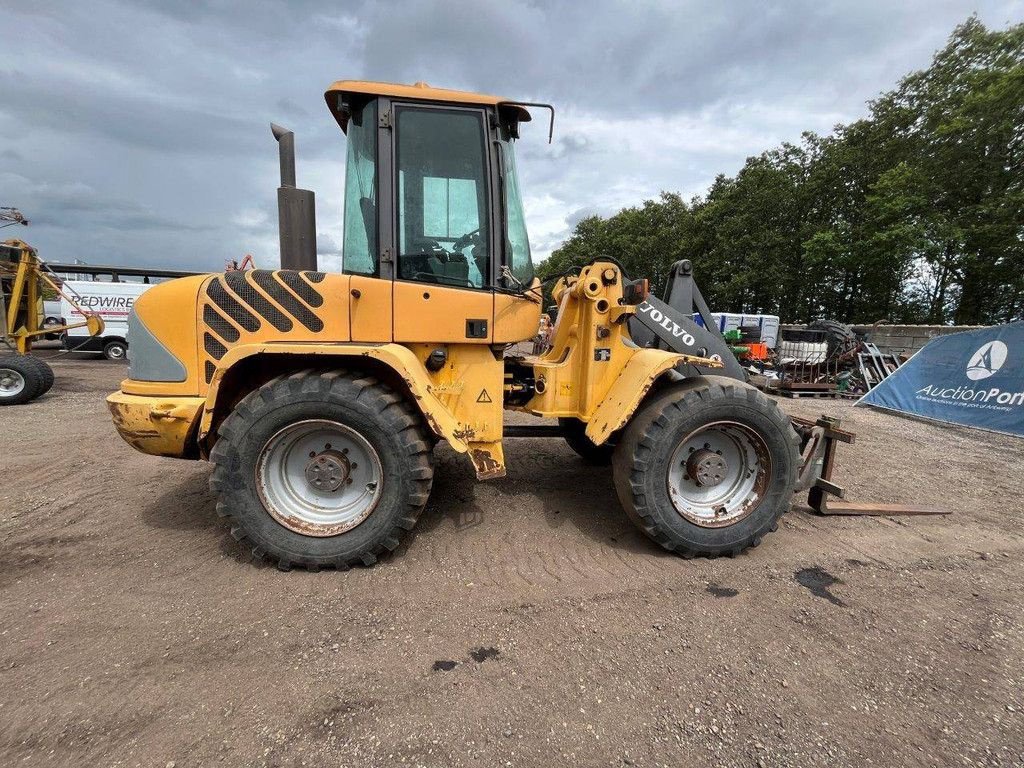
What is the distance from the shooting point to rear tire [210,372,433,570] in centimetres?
281

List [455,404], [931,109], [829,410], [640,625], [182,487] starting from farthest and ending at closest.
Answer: [931,109] → [829,410] → [182,487] → [455,404] → [640,625]

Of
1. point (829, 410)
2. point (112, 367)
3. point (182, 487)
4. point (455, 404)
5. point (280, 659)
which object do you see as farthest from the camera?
point (112, 367)

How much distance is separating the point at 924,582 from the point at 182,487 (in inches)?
227

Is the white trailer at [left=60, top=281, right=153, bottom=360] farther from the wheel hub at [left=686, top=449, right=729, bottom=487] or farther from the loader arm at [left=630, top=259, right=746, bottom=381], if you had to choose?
the wheel hub at [left=686, top=449, right=729, bottom=487]

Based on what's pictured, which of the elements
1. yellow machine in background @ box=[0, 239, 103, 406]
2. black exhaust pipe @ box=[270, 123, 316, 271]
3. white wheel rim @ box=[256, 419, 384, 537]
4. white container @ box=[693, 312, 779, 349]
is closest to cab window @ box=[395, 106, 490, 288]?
black exhaust pipe @ box=[270, 123, 316, 271]

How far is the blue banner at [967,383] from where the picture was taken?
759 centimetres

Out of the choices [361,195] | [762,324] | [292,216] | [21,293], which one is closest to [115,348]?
[21,293]

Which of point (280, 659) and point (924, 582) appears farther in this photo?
point (924, 582)

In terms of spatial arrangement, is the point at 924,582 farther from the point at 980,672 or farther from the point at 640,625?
the point at 640,625

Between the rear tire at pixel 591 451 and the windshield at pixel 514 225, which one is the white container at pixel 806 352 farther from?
the windshield at pixel 514 225

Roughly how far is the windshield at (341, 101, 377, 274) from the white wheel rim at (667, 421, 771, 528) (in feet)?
8.15

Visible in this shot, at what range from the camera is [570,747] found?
184 cm

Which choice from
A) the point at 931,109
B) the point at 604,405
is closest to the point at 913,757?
the point at 604,405

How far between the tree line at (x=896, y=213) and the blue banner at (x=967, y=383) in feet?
23.3
